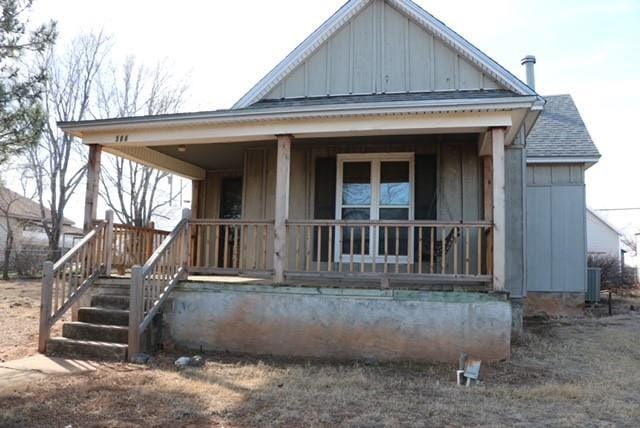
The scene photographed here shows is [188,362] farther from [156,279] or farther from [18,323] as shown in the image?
[18,323]

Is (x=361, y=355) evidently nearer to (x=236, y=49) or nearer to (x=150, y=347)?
(x=150, y=347)

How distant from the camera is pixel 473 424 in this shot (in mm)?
4195

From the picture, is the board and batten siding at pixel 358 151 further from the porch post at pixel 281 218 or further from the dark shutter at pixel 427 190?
the porch post at pixel 281 218

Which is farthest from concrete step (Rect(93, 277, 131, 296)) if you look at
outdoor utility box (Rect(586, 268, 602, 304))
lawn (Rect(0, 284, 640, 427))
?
outdoor utility box (Rect(586, 268, 602, 304))

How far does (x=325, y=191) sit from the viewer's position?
9039mm

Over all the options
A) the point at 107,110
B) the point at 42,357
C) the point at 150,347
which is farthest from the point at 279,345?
the point at 107,110

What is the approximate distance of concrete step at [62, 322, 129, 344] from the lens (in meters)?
6.59

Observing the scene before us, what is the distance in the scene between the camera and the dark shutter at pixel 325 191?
8.98 metres

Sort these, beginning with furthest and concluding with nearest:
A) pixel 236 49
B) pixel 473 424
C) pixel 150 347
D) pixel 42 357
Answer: pixel 236 49, pixel 150 347, pixel 42 357, pixel 473 424

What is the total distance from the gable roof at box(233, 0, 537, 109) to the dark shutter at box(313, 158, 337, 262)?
181 cm

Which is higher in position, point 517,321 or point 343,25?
point 343,25

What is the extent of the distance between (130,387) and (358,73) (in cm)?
653

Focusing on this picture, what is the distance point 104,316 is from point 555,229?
9.29m

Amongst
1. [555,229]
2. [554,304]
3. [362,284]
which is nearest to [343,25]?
[362,284]
